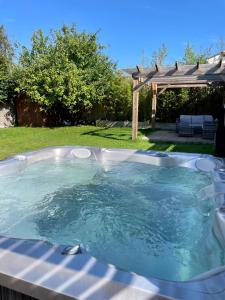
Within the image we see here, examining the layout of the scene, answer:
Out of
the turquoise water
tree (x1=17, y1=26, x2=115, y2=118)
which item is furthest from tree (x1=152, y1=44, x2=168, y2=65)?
the turquoise water

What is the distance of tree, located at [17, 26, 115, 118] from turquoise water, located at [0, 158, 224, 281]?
7.31 meters

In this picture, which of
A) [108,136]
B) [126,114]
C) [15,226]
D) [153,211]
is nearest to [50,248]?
[15,226]

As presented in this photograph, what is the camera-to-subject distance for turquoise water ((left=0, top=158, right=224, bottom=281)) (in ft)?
10.5

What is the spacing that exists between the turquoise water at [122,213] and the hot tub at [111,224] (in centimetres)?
1

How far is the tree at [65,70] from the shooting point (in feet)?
43.8

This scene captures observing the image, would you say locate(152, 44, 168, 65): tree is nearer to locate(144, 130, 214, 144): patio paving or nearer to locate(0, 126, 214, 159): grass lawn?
locate(144, 130, 214, 144): patio paving

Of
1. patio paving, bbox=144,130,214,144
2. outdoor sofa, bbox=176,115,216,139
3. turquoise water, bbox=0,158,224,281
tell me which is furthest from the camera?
outdoor sofa, bbox=176,115,216,139

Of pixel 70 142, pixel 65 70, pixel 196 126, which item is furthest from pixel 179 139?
pixel 65 70

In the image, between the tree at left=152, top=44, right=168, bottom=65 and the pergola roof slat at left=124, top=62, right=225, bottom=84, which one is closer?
the pergola roof slat at left=124, top=62, right=225, bottom=84

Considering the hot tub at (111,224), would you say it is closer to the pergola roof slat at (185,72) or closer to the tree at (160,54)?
the pergola roof slat at (185,72)

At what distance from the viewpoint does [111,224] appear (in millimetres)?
4102

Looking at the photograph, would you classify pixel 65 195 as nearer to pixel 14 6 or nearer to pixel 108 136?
pixel 108 136

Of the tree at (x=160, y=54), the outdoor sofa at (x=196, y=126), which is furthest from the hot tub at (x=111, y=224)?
the tree at (x=160, y=54)

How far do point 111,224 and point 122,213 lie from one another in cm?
40
